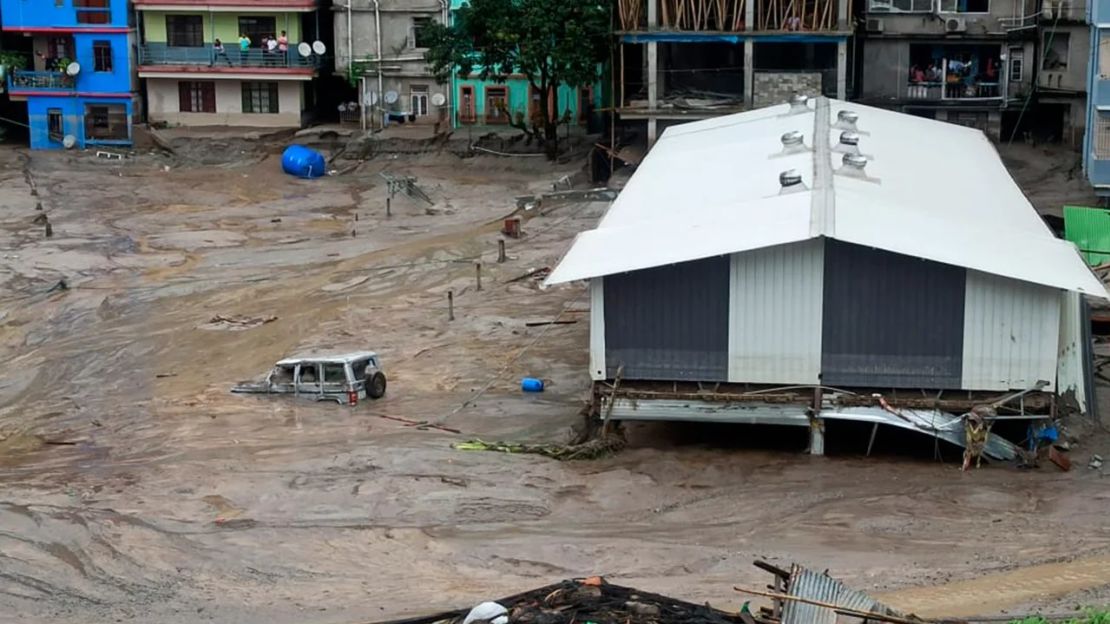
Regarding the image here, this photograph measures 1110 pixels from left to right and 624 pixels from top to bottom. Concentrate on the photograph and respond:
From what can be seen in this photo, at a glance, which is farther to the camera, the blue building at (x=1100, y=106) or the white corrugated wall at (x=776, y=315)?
the blue building at (x=1100, y=106)

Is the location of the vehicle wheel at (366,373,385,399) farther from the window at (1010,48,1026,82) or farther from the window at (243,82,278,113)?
the window at (243,82,278,113)

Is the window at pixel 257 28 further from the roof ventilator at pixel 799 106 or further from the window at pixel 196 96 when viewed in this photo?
the roof ventilator at pixel 799 106

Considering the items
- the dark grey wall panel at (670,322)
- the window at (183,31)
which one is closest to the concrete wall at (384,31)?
the window at (183,31)

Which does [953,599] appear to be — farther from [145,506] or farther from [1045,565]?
[145,506]

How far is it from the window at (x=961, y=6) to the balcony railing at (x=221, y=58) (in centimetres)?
2340

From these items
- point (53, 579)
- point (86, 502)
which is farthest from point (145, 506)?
point (53, 579)

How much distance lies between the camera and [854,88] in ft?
192

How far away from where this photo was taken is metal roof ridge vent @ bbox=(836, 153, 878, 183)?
32.3m

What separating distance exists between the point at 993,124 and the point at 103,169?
30790 millimetres

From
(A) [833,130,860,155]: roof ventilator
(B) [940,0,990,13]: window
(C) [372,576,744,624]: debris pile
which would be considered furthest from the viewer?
(B) [940,0,990,13]: window

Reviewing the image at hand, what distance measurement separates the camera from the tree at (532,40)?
184 feet

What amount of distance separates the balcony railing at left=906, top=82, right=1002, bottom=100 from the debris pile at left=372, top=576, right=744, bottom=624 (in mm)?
41768

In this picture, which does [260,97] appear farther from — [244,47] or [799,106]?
[799,106]

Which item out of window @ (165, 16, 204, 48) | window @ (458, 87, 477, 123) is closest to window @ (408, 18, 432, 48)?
window @ (458, 87, 477, 123)
